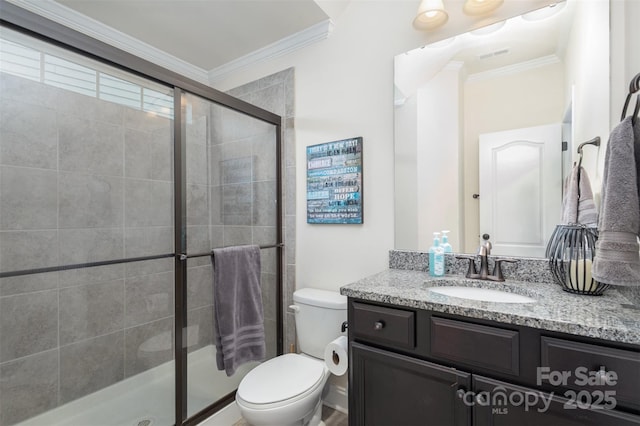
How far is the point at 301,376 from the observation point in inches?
57.3

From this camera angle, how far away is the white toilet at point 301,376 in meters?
1.27

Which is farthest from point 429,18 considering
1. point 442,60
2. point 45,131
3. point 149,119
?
point 45,131

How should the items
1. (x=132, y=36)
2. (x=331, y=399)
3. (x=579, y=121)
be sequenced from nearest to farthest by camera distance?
(x=579, y=121)
(x=331, y=399)
(x=132, y=36)

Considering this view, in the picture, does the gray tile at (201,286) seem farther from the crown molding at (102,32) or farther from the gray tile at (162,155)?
the crown molding at (102,32)

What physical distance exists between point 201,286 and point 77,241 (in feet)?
2.07

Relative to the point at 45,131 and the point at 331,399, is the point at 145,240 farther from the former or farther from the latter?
the point at 331,399

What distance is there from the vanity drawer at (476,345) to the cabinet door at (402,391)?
63 mm

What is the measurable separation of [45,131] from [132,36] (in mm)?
1038

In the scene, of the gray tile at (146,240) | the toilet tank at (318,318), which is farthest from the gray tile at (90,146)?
the toilet tank at (318,318)

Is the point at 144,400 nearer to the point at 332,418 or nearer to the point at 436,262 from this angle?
the point at 332,418

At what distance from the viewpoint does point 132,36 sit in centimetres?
202

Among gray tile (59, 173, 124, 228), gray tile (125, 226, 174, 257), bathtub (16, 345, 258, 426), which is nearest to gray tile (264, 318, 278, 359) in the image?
bathtub (16, 345, 258, 426)

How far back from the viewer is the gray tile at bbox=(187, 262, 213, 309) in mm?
1585

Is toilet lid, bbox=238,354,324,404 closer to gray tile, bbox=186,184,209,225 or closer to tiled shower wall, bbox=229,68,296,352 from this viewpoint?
tiled shower wall, bbox=229,68,296,352
